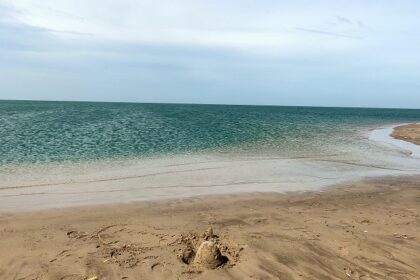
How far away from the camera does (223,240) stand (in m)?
8.79

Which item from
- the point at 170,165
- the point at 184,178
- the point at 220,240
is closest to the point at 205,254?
the point at 220,240

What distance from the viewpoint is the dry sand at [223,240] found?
24.2 ft

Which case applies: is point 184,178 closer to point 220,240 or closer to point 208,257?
point 220,240

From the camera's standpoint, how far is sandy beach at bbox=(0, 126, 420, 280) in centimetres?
739

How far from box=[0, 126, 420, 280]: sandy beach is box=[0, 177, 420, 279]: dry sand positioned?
2cm

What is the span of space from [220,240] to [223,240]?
0.08 meters

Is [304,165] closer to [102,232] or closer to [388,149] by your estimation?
[388,149]

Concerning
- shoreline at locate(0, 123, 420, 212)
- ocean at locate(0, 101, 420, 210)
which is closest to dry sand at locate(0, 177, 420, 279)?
shoreline at locate(0, 123, 420, 212)

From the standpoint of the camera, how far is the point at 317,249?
854 centimetres

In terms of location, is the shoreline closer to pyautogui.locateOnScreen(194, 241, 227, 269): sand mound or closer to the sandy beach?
the sandy beach

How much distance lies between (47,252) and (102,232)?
62.5 inches

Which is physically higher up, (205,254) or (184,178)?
(205,254)

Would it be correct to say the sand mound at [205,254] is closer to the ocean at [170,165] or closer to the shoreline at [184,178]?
the shoreline at [184,178]

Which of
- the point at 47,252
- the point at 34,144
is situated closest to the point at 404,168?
the point at 47,252
